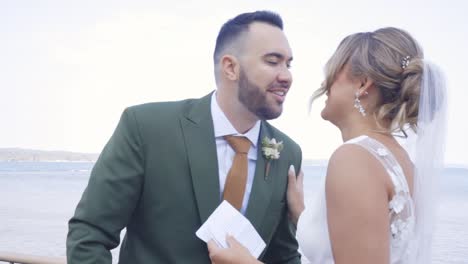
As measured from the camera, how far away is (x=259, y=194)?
2.74 metres

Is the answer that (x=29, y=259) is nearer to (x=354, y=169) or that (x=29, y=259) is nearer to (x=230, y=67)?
(x=230, y=67)

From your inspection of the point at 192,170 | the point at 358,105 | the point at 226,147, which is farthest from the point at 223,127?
the point at 358,105

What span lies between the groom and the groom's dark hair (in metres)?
0.01

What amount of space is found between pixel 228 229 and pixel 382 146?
801 mm

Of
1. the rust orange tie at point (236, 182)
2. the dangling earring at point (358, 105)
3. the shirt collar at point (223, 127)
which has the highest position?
the dangling earring at point (358, 105)

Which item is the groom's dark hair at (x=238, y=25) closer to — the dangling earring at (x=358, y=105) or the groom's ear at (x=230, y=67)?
the groom's ear at (x=230, y=67)

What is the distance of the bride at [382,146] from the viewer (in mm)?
2018

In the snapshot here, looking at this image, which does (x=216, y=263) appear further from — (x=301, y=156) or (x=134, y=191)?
(x=301, y=156)

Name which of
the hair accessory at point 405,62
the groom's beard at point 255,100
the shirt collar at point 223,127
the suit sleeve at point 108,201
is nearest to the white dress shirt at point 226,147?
the shirt collar at point 223,127

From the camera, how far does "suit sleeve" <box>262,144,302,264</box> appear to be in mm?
2939

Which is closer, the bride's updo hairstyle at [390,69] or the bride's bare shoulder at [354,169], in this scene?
the bride's bare shoulder at [354,169]

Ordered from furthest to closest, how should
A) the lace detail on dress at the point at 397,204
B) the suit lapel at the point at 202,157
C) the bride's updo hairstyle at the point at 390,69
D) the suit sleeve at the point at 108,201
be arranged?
1. the suit lapel at the point at 202,157
2. the suit sleeve at the point at 108,201
3. the bride's updo hairstyle at the point at 390,69
4. the lace detail on dress at the point at 397,204

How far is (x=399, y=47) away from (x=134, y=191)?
1.30 m

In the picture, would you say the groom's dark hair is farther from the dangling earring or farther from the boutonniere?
the dangling earring
